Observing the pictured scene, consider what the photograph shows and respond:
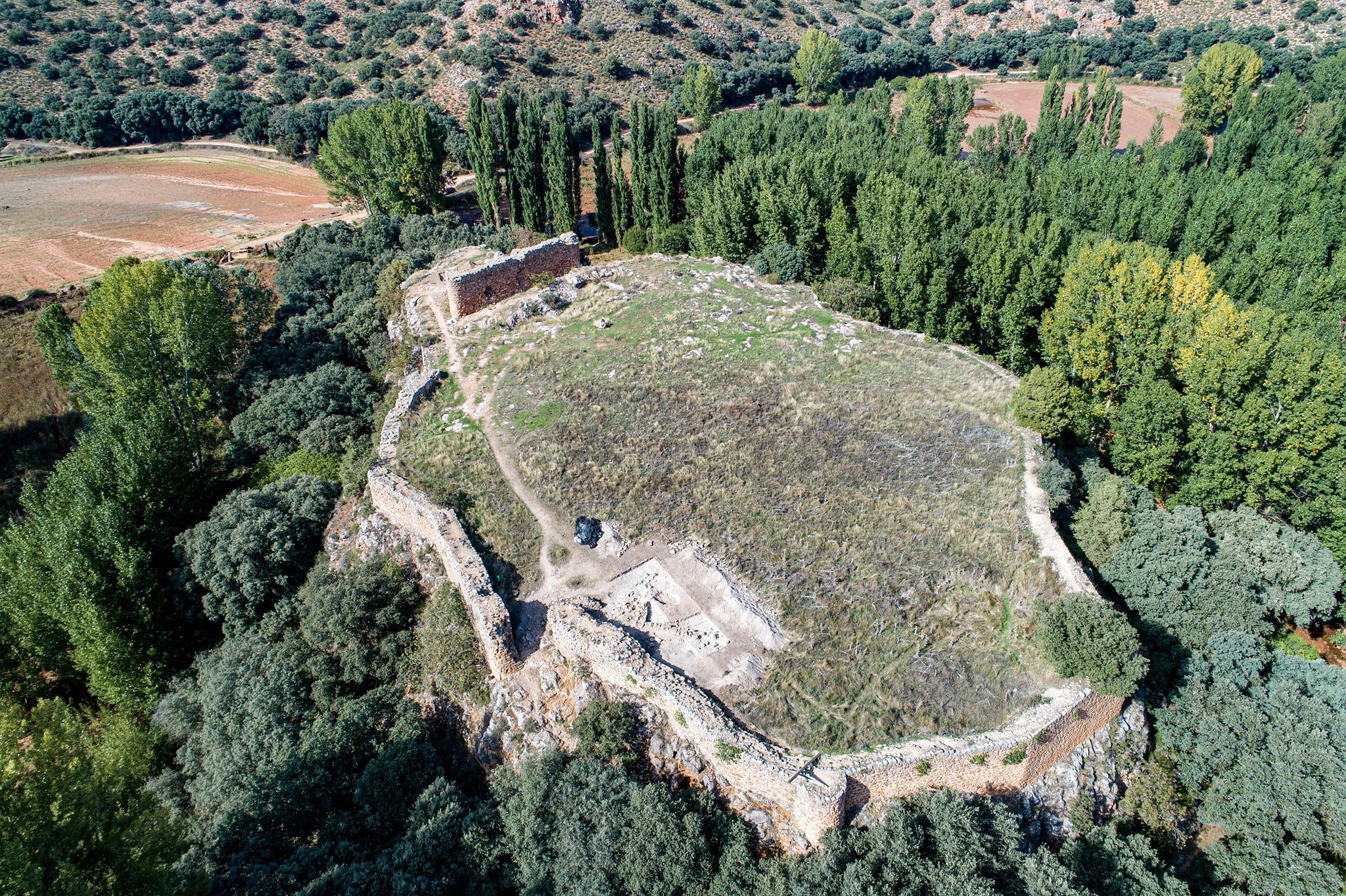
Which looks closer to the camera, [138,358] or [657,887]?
[657,887]

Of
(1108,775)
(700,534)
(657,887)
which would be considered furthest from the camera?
(700,534)

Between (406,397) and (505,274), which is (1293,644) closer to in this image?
(406,397)

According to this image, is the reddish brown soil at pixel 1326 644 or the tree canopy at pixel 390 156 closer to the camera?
the reddish brown soil at pixel 1326 644

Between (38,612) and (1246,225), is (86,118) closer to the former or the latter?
(38,612)

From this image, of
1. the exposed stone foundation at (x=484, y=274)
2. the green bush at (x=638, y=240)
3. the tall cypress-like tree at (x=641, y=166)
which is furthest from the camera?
the green bush at (x=638, y=240)

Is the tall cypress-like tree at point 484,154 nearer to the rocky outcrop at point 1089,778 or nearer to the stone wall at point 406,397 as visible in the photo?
the stone wall at point 406,397

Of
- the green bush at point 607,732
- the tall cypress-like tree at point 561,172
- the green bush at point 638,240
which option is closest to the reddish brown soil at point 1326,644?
the green bush at point 607,732

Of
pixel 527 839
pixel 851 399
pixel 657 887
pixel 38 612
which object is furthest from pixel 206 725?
pixel 851 399
